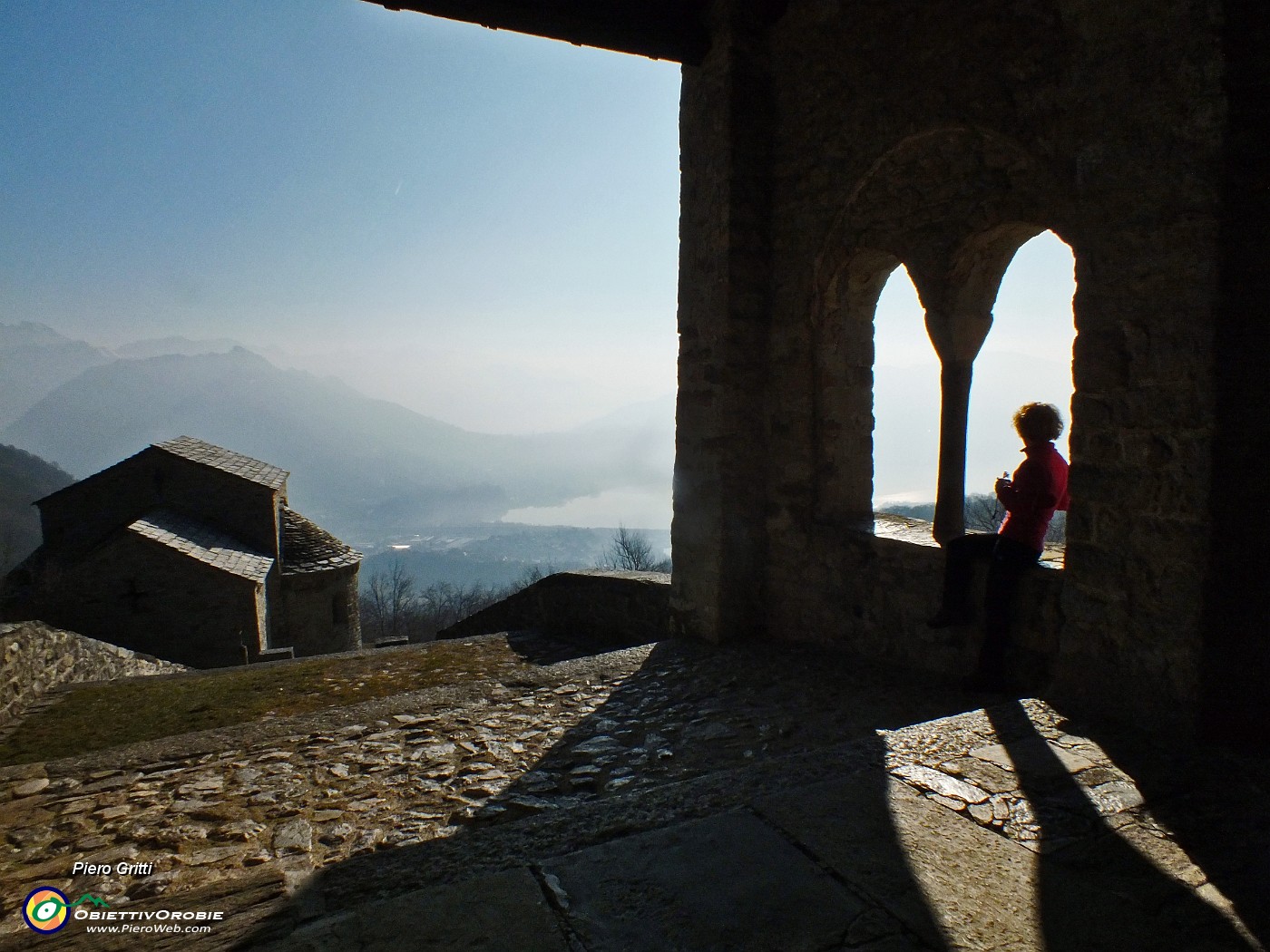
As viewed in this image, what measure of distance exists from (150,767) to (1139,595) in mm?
4306

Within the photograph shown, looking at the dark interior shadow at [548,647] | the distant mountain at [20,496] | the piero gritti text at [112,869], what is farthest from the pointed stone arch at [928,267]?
the distant mountain at [20,496]

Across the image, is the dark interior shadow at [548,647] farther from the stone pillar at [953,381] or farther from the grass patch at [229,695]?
the stone pillar at [953,381]

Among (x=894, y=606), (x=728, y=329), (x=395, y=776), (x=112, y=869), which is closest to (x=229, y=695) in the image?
(x=395, y=776)

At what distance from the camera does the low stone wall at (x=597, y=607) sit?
6.23m

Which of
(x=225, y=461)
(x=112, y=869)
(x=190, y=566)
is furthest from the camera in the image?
(x=225, y=461)

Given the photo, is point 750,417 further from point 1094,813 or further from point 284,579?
point 284,579

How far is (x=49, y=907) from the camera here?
212 centimetres

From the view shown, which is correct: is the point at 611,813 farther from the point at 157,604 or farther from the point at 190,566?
the point at 157,604

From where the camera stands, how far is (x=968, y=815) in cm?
209

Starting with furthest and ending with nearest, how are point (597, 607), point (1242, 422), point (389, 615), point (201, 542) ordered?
point (389, 615) → point (201, 542) → point (597, 607) → point (1242, 422)

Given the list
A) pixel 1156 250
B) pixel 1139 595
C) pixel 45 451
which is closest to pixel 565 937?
pixel 1139 595

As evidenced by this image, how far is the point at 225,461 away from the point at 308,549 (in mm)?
2991

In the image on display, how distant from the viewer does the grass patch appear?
3.90 metres

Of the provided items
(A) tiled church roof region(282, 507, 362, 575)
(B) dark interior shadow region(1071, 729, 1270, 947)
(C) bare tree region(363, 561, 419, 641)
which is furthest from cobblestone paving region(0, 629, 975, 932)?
(C) bare tree region(363, 561, 419, 641)
